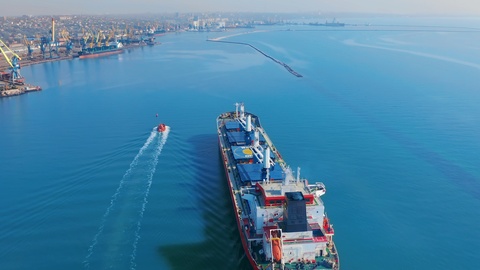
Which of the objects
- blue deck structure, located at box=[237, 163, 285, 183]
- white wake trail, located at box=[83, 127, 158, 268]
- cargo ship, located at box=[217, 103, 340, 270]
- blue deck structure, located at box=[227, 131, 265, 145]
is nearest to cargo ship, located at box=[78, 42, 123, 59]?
white wake trail, located at box=[83, 127, 158, 268]

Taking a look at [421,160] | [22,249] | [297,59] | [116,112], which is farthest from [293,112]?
[297,59]

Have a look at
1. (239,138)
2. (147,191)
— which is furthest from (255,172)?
(239,138)

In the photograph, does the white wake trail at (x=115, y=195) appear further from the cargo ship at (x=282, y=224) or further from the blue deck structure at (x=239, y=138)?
the cargo ship at (x=282, y=224)

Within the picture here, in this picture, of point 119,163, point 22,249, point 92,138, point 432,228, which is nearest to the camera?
point 22,249

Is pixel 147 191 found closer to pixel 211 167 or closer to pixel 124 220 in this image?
pixel 124 220

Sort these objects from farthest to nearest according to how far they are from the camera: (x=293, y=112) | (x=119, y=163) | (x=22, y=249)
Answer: (x=293, y=112)
(x=119, y=163)
(x=22, y=249)

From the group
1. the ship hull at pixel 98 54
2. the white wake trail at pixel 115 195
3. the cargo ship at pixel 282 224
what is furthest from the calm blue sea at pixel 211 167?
the ship hull at pixel 98 54

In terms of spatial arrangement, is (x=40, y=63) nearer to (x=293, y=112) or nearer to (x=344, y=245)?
(x=293, y=112)
